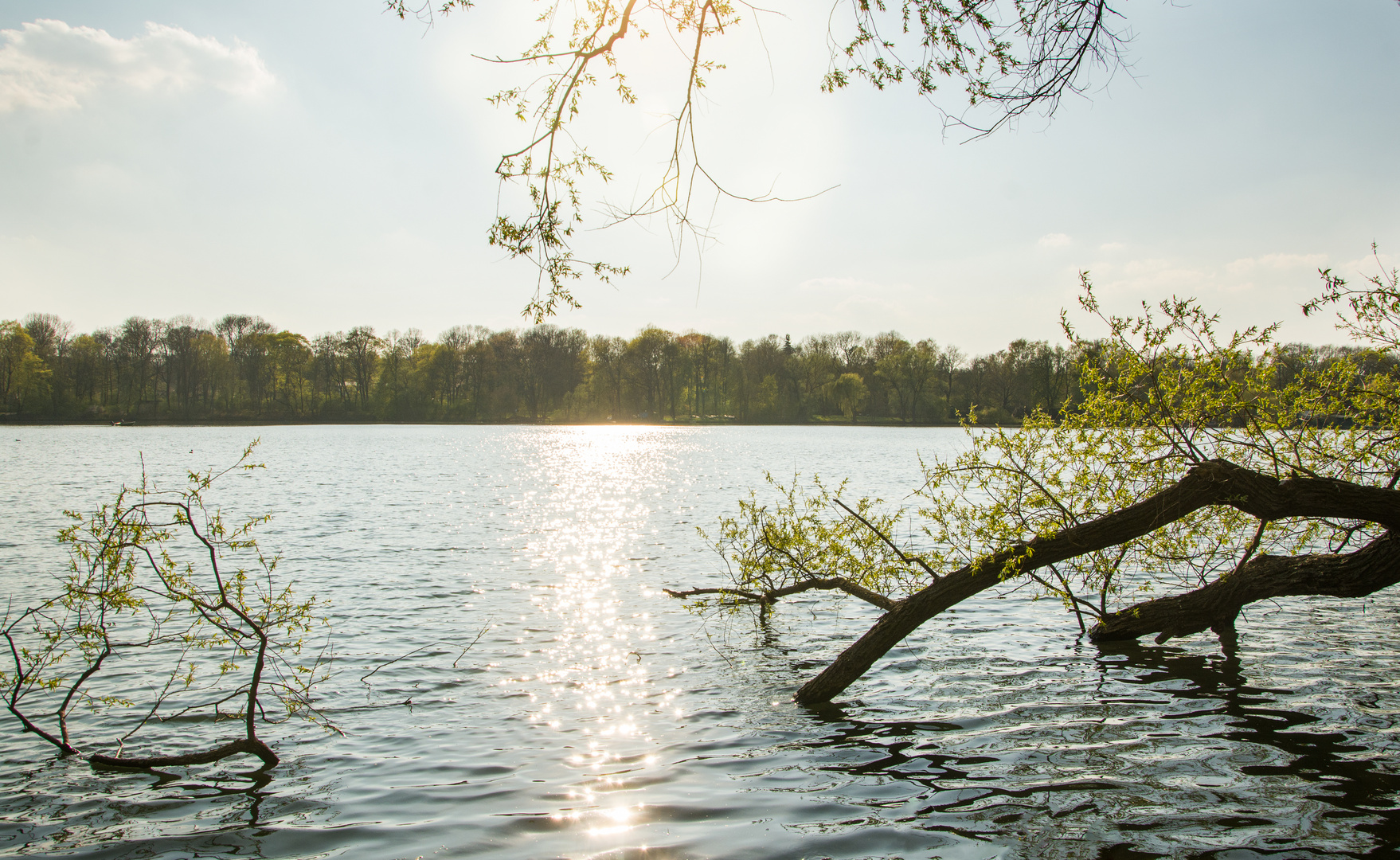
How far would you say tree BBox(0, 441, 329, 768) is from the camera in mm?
6621

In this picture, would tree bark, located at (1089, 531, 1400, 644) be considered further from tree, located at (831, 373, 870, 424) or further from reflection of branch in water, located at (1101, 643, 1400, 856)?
tree, located at (831, 373, 870, 424)

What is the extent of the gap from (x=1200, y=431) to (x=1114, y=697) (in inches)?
139

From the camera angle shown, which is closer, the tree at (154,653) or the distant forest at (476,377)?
the tree at (154,653)

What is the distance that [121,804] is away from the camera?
6957 millimetres

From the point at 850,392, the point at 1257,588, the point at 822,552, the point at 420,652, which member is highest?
the point at 850,392

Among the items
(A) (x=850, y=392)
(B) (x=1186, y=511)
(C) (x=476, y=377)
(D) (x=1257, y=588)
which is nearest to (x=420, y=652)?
(B) (x=1186, y=511)

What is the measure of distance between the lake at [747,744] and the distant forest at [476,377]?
298 feet

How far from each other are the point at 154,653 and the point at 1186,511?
13.6 metres

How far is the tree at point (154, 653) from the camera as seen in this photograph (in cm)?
662

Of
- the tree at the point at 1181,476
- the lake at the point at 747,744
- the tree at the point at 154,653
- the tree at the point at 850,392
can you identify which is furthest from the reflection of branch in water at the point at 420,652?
the tree at the point at 850,392

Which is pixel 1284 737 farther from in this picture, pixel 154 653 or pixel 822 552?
pixel 154 653

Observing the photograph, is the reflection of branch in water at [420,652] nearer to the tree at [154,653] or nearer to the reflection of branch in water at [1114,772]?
the tree at [154,653]

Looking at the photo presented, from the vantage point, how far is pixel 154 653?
1145cm

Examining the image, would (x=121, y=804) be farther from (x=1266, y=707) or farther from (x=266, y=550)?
(x=266, y=550)
